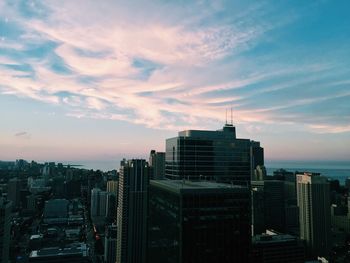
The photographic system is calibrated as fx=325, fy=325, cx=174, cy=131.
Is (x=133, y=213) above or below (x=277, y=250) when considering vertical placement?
above

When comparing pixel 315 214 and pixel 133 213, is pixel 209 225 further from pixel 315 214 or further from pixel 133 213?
pixel 315 214

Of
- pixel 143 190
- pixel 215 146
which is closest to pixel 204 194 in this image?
pixel 215 146

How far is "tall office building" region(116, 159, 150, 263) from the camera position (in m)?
138

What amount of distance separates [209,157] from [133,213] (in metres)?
73.5

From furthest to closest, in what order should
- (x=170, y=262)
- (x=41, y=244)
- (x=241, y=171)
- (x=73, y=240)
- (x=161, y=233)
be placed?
(x=73, y=240), (x=41, y=244), (x=241, y=171), (x=161, y=233), (x=170, y=262)

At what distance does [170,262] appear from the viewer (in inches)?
1825

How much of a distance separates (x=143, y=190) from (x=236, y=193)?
10815 cm

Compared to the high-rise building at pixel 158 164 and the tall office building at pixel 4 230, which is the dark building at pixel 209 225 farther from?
the high-rise building at pixel 158 164

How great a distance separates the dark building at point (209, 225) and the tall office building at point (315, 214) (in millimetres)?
142404

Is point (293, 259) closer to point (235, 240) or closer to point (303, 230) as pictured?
point (303, 230)

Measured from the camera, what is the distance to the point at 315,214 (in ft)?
575

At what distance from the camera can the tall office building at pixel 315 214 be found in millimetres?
167750

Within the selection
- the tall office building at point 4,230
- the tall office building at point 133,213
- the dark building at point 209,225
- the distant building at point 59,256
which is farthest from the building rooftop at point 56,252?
the dark building at point 209,225

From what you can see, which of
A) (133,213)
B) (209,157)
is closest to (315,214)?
(133,213)
